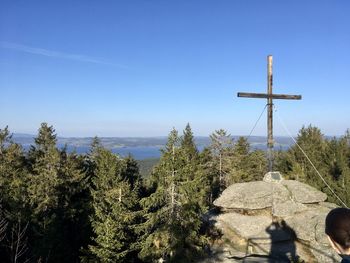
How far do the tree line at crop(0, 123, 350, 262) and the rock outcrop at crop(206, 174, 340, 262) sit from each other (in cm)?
152

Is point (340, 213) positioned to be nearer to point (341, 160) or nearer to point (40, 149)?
point (40, 149)

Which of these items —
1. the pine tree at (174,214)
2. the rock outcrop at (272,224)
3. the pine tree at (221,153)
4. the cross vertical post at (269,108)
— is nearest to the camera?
the cross vertical post at (269,108)

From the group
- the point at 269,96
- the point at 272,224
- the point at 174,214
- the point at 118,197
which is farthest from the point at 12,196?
the point at 269,96

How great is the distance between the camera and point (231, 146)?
44625 mm

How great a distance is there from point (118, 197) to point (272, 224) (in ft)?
Result: 33.5

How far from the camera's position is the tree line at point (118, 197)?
908 inches

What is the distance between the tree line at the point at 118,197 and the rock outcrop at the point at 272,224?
152 centimetres

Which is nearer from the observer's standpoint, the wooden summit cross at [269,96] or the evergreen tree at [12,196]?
the wooden summit cross at [269,96]

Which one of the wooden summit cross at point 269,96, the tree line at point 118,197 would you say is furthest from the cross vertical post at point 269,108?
the tree line at point 118,197

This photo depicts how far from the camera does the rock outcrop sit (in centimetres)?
2153

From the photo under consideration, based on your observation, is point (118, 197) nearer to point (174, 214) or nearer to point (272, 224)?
point (174, 214)

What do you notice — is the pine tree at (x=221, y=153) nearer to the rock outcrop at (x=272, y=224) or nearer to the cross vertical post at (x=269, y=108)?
the rock outcrop at (x=272, y=224)

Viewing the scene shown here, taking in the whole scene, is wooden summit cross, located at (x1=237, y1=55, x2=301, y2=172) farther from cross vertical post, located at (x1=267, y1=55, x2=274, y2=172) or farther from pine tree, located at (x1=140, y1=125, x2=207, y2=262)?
pine tree, located at (x1=140, y1=125, x2=207, y2=262)

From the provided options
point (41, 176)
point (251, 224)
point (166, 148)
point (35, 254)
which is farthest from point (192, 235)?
point (41, 176)
